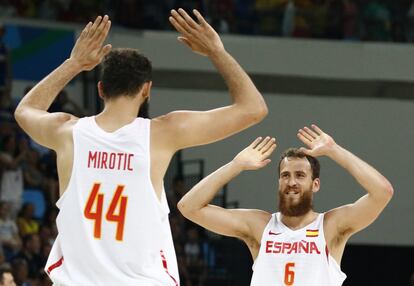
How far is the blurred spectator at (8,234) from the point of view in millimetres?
15688

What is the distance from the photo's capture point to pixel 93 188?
5742 mm

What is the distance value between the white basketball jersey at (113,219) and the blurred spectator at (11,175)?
36.2ft

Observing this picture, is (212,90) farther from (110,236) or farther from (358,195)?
(110,236)

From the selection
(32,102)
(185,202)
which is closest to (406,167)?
(185,202)

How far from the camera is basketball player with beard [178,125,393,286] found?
761 cm

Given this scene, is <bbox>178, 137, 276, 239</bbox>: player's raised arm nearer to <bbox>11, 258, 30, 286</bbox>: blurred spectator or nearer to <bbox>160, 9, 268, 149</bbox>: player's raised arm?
<bbox>160, 9, 268, 149</bbox>: player's raised arm

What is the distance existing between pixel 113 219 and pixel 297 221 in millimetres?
2495

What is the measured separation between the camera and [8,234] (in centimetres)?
1581

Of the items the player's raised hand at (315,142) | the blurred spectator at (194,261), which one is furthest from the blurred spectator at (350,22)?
the player's raised hand at (315,142)

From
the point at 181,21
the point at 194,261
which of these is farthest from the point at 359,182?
the point at 194,261

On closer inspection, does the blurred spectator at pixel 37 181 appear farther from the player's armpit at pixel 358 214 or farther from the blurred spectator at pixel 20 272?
the player's armpit at pixel 358 214

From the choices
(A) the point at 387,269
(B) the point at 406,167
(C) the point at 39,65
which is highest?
(C) the point at 39,65

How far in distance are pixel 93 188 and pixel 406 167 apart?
16212 mm

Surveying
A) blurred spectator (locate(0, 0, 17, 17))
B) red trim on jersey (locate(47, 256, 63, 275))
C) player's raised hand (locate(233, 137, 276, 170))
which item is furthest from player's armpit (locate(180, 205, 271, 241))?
blurred spectator (locate(0, 0, 17, 17))
